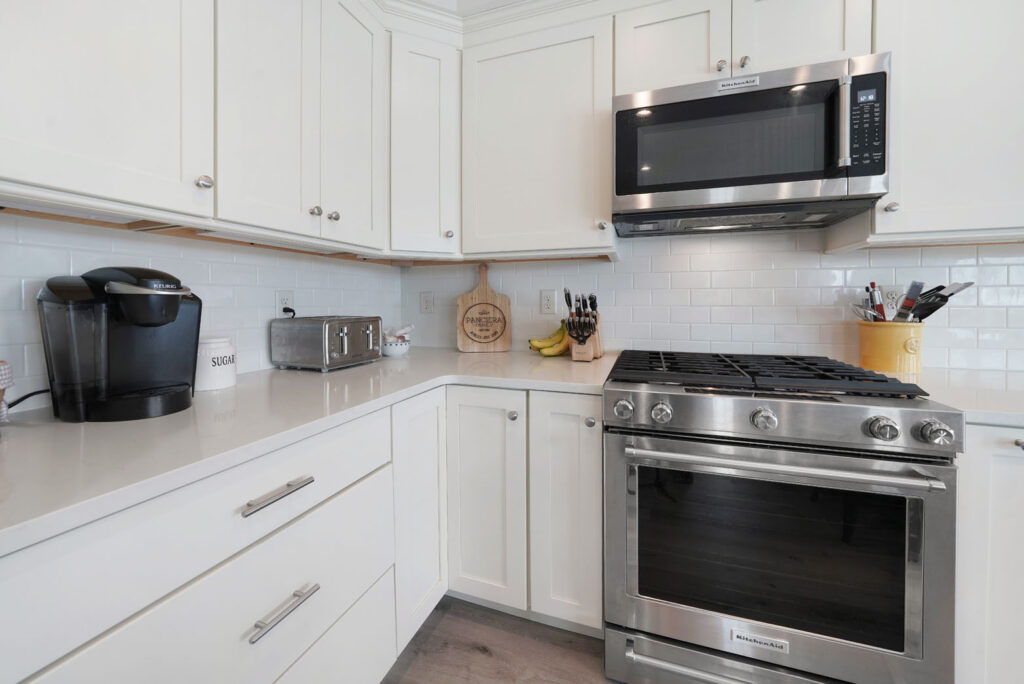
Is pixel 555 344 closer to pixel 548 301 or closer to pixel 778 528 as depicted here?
pixel 548 301

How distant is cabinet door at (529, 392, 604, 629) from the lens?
1353 millimetres

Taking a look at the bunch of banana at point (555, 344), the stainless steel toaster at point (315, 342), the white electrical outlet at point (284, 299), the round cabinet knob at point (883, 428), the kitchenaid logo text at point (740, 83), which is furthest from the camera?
the bunch of banana at point (555, 344)

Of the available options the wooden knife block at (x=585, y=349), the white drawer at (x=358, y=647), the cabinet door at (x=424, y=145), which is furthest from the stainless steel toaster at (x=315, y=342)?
the wooden knife block at (x=585, y=349)

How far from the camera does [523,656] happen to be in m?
1.43

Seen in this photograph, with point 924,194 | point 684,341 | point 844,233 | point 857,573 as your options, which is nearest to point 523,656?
point 857,573

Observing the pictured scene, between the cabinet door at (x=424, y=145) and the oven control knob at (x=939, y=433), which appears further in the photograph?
the cabinet door at (x=424, y=145)

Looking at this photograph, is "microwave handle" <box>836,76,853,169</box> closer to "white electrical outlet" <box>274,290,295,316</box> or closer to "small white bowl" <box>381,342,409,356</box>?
"small white bowl" <box>381,342,409,356</box>

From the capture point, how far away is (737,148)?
1.44 m

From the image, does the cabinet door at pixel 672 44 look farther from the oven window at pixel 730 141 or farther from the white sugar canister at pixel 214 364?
the white sugar canister at pixel 214 364

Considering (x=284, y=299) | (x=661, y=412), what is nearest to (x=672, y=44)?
(x=661, y=412)

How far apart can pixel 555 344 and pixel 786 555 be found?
111 centimetres

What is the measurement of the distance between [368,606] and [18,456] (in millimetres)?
805

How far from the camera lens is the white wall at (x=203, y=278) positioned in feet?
3.21

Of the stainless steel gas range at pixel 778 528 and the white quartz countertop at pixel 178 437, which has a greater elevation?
the white quartz countertop at pixel 178 437
